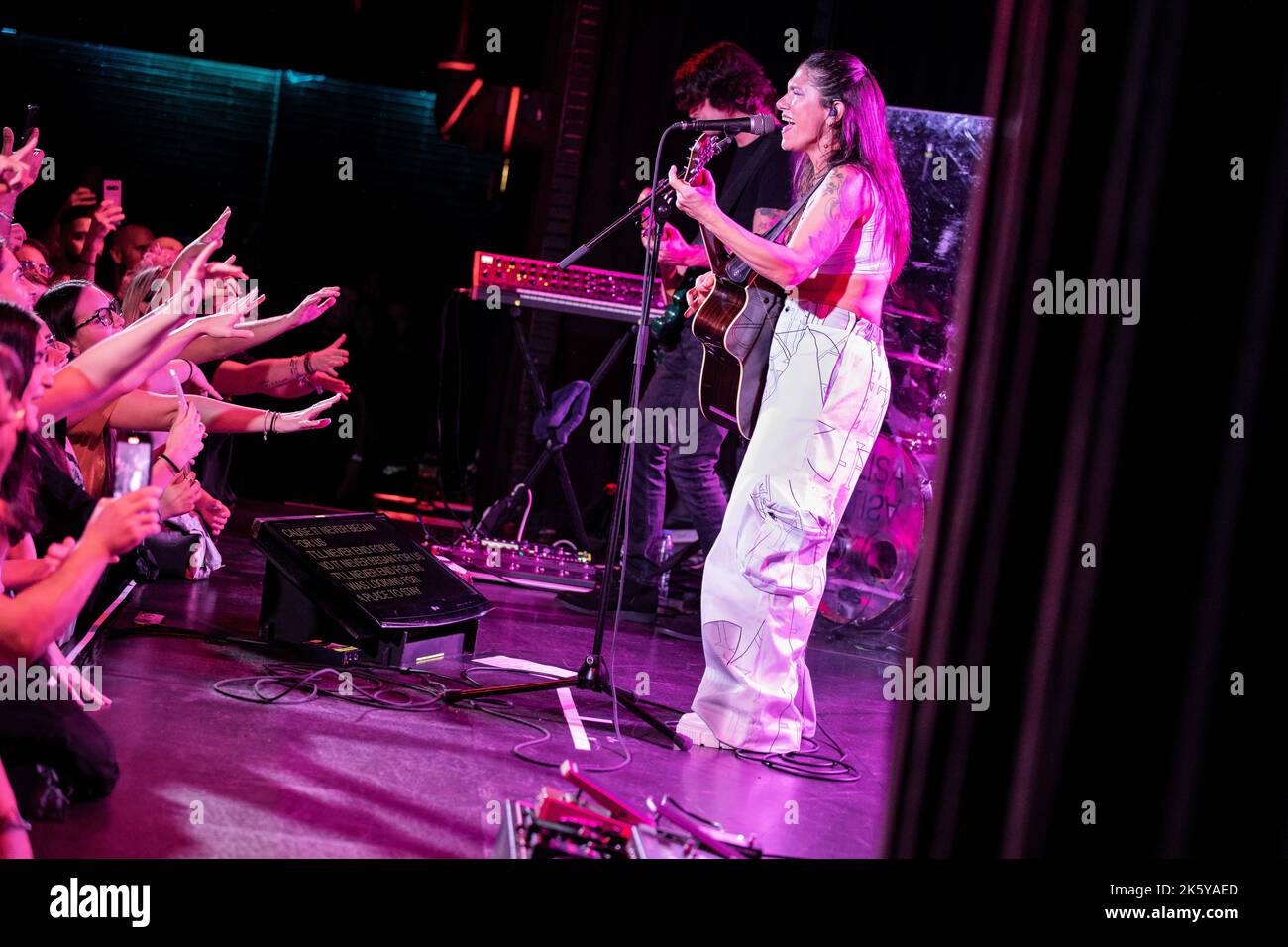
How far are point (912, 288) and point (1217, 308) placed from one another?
158 inches

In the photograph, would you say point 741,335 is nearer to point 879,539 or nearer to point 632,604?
point 632,604

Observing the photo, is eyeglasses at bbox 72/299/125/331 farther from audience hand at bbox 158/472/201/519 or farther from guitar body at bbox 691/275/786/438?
guitar body at bbox 691/275/786/438

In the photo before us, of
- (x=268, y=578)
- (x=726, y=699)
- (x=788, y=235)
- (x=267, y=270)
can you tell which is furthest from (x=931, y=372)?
(x=267, y=270)

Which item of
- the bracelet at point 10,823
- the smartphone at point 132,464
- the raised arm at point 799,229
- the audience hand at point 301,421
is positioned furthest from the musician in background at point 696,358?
the bracelet at point 10,823

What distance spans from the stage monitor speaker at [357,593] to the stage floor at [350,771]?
0.14 metres

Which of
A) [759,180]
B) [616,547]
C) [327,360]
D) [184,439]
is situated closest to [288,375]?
[327,360]

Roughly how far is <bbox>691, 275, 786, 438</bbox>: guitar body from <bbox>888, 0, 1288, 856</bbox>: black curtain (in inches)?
70.3

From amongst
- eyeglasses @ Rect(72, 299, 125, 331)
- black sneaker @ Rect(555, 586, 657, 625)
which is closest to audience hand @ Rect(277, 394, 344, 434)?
eyeglasses @ Rect(72, 299, 125, 331)

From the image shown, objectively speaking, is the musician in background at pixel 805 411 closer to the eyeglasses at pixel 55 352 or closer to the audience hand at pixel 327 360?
the audience hand at pixel 327 360

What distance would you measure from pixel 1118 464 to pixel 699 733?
207cm

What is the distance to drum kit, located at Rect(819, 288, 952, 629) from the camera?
5828mm

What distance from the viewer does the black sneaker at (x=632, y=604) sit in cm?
571

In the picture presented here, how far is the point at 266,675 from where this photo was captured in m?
3.82
